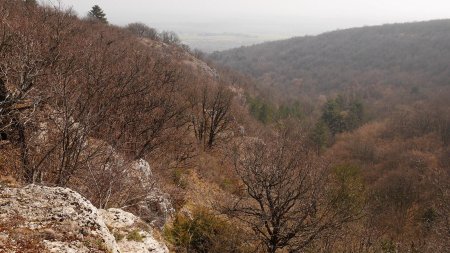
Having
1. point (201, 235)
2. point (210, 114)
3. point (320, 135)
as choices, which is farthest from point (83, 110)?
point (320, 135)

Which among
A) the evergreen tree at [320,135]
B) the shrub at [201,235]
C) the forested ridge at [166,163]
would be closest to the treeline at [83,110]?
the forested ridge at [166,163]

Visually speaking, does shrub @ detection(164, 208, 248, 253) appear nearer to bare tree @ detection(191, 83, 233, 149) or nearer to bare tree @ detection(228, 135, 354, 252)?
bare tree @ detection(228, 135, 354, 252)

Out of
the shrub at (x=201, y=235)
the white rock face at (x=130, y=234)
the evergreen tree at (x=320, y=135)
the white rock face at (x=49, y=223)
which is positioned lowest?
the evergreen tree at (x=320, y=135)

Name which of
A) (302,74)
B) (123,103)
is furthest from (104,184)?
(302,74)

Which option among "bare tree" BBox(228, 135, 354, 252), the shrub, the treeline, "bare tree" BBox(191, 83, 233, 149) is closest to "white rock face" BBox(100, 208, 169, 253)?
the treeline

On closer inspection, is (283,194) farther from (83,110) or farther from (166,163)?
(166,163)

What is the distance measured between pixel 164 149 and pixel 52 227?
56.5 feet

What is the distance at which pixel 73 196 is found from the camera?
21.2 ft

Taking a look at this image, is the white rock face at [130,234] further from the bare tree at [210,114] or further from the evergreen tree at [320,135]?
the evergreen tree at [320,135]

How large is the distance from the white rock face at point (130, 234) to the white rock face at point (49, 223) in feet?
4.98

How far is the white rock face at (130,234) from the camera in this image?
25.1ft

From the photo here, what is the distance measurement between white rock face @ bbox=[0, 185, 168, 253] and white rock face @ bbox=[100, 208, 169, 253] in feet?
4.98

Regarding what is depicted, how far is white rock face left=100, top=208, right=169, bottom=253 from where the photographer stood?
7660mm

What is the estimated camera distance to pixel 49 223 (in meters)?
5.81
